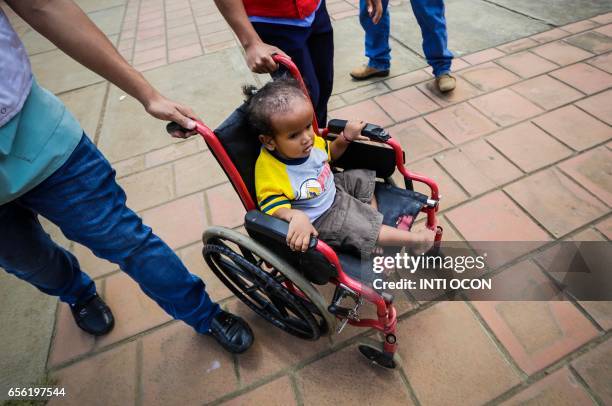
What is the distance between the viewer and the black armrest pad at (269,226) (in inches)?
43.1

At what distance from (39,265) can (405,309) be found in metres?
1.54

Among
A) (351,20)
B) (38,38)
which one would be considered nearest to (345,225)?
(351,20)

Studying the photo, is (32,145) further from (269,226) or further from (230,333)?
(230,333)

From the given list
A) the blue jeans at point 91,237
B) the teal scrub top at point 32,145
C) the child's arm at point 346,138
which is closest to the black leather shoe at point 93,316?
the blue jeans at point 91,237

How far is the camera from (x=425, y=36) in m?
2.66

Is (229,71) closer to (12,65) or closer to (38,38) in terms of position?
(12,65)

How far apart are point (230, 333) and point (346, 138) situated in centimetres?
99

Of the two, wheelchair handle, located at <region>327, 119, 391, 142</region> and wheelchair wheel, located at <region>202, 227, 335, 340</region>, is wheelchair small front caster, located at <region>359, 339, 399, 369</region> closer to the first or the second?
wheelchair wheel, located at <region>202, 227, 335, 340</region>

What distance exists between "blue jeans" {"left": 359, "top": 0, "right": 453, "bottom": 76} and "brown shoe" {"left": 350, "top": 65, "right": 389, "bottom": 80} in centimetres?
4

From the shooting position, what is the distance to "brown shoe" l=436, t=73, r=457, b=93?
2.68m

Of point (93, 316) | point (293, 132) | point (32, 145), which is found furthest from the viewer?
point (93, 316)

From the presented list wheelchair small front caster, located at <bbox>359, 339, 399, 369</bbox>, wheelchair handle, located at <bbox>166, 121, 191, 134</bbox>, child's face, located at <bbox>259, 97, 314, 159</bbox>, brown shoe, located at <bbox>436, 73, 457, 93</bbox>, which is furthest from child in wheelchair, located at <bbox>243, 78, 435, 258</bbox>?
brown shoe, located at <bbox>436, 73, 457, 93</bbox>

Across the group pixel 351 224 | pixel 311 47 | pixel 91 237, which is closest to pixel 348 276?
pixel 351 224

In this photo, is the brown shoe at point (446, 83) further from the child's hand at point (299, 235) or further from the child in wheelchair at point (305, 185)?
the child's hand at point (299, 235)
